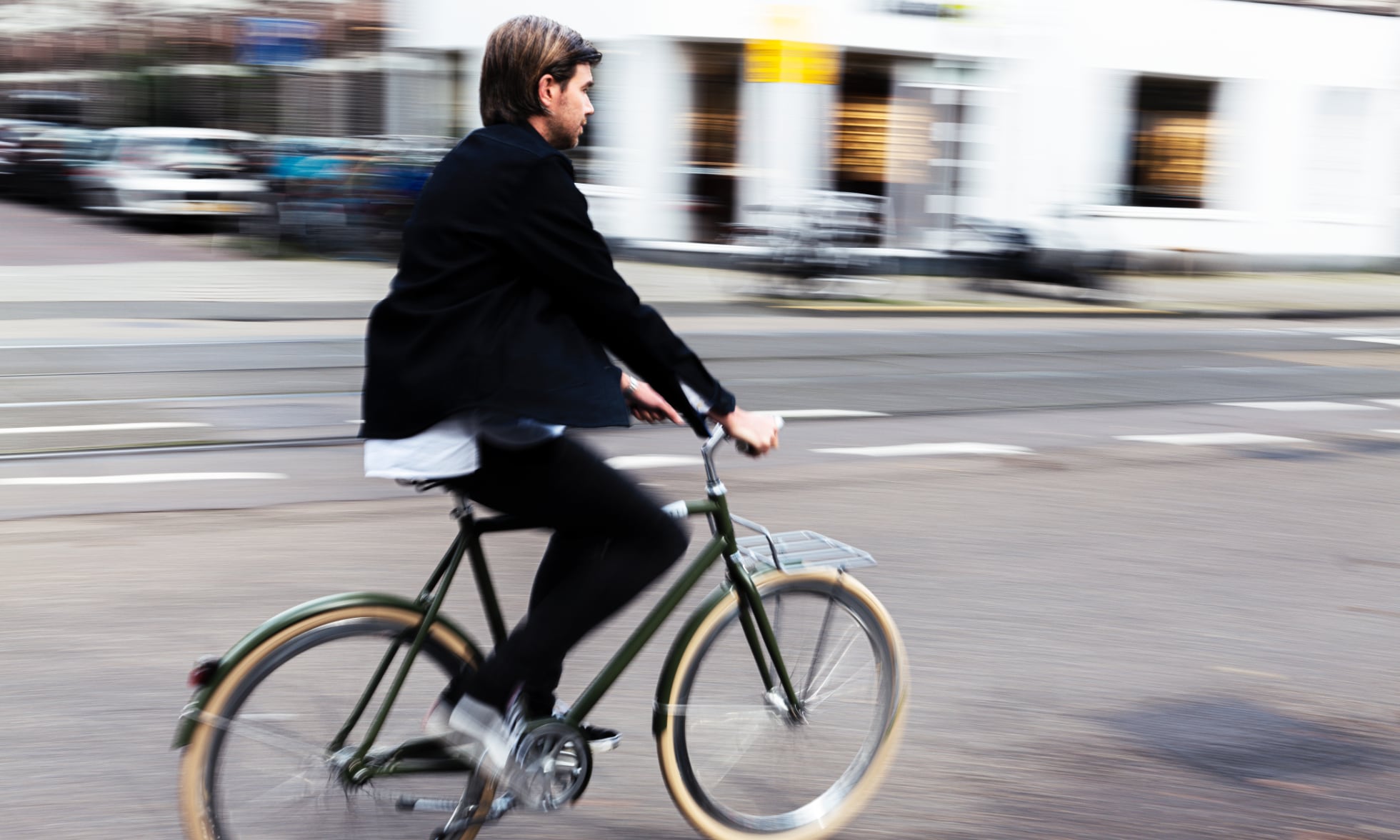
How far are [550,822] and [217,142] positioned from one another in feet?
61.8

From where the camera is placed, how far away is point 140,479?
6930 mm

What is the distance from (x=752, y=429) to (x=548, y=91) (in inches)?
29.5

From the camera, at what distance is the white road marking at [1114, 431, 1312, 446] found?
343 inches

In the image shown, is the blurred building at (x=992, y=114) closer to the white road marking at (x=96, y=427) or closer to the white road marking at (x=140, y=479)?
the white road marking at (x=96, y=427)

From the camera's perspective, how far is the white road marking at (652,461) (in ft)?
24.4

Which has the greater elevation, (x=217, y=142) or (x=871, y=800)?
(x=217, y=142)

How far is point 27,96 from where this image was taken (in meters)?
29.8

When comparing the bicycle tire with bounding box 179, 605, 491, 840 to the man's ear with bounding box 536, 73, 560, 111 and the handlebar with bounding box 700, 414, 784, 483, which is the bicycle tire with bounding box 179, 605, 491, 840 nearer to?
the handlebar with bounding box 700, 414, 784, 483

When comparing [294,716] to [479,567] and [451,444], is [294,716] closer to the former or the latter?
[479,567]

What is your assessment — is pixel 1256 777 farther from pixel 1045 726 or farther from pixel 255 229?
pixel 255 229

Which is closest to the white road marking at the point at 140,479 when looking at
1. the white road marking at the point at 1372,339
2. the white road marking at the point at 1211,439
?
the white road marking at the point at 1211,439

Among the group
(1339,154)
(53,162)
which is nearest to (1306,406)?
(1339,154)

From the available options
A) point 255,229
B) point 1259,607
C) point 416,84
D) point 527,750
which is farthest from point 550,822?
point 416,84

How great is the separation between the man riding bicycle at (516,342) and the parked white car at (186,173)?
1835 centimetres
